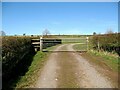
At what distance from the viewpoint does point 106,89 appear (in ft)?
33.1

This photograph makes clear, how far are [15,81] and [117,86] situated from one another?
15.1 feet

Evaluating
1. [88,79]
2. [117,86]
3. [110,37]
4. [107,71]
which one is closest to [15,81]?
[88,79]

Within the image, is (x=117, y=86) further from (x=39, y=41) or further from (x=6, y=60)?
(x=39, y=41)

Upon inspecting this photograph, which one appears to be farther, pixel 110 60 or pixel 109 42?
pixel 109 42

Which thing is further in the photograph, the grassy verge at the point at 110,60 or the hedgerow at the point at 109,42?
the hedgerow at the point at 109,42

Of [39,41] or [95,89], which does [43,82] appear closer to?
[95,89]

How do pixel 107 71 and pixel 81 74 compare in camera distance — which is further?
pixel 107 71

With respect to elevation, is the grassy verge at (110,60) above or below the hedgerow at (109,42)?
below

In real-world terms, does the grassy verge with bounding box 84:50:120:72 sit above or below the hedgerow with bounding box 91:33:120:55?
below

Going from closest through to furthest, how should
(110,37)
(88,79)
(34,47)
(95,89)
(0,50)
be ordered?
(95,89)
(0,50)
(88,79)
(110,37)
(34,47)

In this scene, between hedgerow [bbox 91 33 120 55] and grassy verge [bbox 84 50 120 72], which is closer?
grassy verge [bbox 84 50 120 72]

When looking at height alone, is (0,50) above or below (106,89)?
above

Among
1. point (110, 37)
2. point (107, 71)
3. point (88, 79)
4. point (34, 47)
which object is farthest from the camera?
point (34, 47)

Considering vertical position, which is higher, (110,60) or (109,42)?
(109,42)
